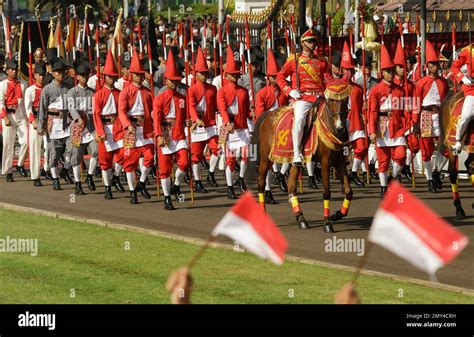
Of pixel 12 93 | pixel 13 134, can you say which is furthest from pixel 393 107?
pixel 13 134

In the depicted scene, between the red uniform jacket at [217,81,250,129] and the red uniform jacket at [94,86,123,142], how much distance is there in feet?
5.00

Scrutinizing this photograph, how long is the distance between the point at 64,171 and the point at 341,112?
774 cm

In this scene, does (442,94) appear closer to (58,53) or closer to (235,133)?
(235,133)

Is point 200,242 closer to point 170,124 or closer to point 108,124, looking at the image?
point 170,124

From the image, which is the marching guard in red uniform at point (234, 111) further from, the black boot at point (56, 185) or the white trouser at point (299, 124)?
the white trouser at point (299, 124)

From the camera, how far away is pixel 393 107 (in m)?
22.5

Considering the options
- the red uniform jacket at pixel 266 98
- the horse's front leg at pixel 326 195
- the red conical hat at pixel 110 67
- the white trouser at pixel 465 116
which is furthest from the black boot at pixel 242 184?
the white trouser at pixel 465 116

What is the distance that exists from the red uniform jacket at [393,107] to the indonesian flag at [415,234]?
49.1ft

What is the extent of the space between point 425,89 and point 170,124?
419 cm

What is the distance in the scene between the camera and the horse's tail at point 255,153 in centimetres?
2016

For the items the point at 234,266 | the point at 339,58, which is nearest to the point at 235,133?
the point at 339,58

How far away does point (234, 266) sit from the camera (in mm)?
15727

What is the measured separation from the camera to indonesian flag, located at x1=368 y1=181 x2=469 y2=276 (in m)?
7.12

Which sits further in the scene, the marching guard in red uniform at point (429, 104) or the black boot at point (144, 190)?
the marching guard in red uniform at point (429, 104)
